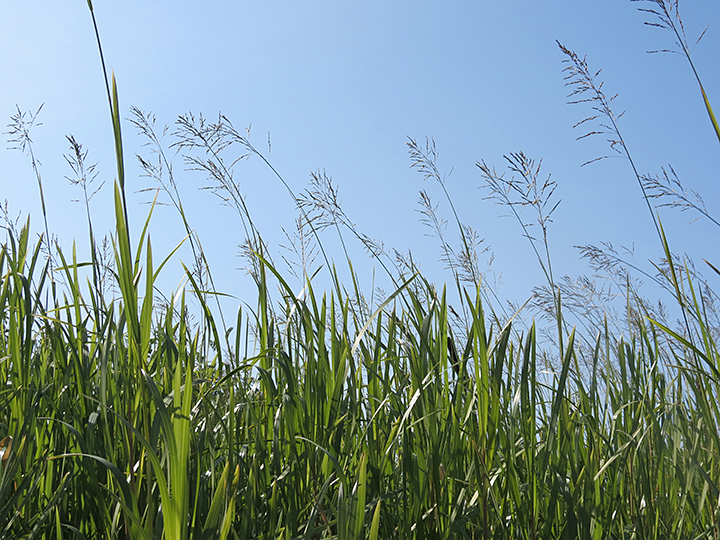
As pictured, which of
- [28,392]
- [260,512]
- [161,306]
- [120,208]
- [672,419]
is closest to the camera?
[120,208]

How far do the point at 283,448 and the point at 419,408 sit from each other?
0.36m

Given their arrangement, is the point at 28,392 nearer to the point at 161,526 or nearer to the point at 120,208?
the point at 161,526

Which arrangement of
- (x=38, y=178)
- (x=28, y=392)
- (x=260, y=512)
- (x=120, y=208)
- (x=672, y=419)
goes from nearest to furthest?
(x=120, y=208) < (x=260, y=512) < (x=28, y=392) < (x=672, y=419) < (x=38, y=178)

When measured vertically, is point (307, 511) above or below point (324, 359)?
below

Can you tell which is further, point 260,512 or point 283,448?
point 283,448

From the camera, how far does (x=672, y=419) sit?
1478 mm

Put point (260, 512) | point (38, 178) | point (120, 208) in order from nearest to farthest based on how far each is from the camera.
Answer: point (120, 208) → point (260, 512) → point (38, 178)

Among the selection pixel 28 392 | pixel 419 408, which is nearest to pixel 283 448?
pixel 419 408

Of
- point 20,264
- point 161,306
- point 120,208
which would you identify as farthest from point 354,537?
point 161,306

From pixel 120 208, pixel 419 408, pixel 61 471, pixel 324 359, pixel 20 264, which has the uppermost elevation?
pixel 20 264

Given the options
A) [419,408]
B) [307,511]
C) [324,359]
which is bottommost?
[307,511]

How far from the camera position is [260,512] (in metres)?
1.19

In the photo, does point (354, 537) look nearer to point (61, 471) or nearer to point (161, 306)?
point (61, 471)

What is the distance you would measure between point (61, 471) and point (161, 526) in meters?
0.49
